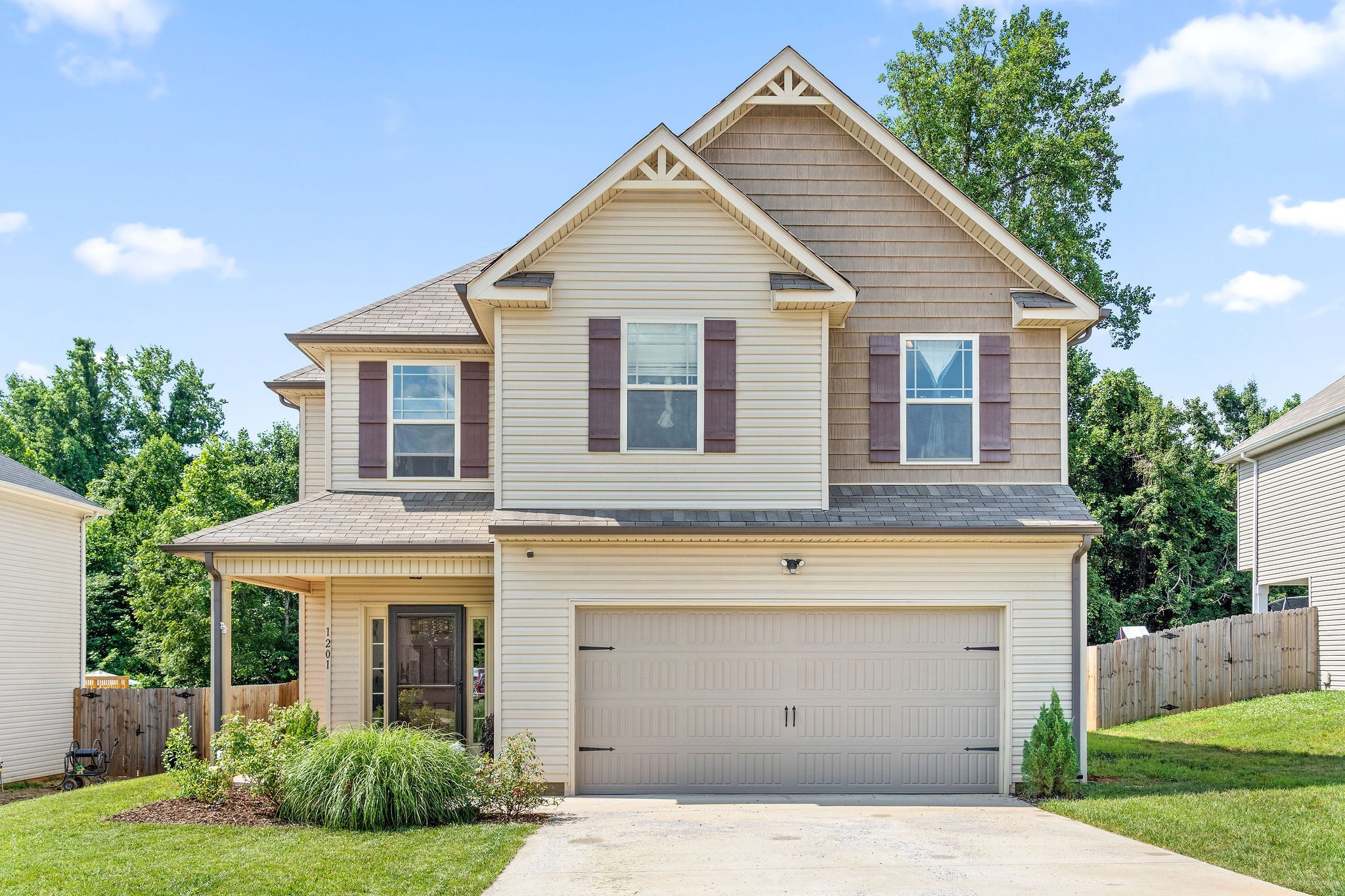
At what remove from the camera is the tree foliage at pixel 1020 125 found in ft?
92.5

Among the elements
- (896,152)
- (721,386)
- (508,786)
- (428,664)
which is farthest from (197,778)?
(896,152)

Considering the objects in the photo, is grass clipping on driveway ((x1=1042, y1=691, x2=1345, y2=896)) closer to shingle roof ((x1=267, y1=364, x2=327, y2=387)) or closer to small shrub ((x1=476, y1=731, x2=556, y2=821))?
small shrub ((x1=476, y1=731, x2=556, y2=821))

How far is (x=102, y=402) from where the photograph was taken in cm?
4516

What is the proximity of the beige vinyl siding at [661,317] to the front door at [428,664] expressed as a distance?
2886 millimetres

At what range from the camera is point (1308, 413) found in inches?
919

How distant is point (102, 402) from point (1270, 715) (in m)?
41.7

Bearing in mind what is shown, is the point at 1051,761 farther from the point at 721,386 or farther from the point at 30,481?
the point at 30,481

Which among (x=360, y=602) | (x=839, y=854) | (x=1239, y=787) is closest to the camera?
(x=839, y=854)

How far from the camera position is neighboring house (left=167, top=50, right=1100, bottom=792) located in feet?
42.7

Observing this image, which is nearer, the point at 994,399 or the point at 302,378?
the point at 994,399

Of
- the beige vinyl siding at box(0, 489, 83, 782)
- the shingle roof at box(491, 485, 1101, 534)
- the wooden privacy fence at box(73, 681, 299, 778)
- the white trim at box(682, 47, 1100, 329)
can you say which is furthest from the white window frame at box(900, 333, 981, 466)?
the beige vinyl siding at box(0, 489, 83, 782)

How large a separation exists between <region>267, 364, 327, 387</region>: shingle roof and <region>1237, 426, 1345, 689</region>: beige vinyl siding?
57.8ft

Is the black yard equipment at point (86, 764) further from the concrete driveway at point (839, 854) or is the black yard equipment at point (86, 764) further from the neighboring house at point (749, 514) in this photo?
the concrete driveway at point (839, 854)

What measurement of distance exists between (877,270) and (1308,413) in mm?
13669
